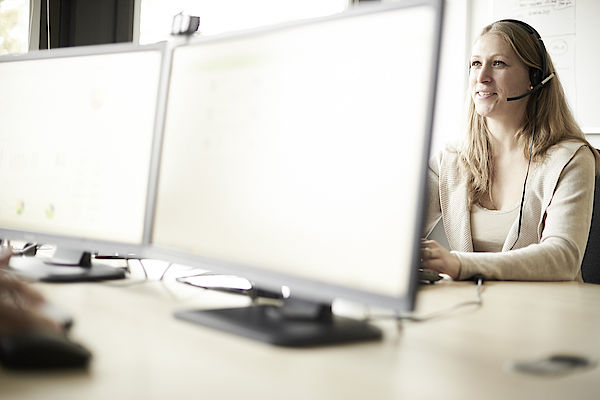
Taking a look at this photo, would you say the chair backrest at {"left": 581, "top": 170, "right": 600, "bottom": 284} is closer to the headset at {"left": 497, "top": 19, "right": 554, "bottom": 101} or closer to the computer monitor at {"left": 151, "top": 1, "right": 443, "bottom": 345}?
the headset at {"left": 497, "top": 19, "right": 554, "bottom": 101}

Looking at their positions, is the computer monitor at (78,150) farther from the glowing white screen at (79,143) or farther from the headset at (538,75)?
the headset at (538,75)

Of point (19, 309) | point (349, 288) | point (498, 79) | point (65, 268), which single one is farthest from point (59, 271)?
point (498, 79)

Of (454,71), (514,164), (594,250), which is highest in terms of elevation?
(454,71)

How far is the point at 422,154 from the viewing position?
569mm

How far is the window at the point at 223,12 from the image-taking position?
2.39 m

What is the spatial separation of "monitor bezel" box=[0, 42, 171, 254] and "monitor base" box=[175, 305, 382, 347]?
0.69ft

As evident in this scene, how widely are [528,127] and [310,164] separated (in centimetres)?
125

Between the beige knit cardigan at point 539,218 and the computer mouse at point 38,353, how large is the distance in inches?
32.0

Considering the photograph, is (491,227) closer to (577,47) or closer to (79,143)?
(79,143)

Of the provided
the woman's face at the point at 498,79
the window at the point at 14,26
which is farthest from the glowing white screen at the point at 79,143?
the woman's face at the point at 498,79

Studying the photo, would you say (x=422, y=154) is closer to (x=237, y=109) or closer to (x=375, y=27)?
(x=375, y=27)

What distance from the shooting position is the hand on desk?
0.53 meters

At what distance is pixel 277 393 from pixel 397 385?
4.2 inches

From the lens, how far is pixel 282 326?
675mm
